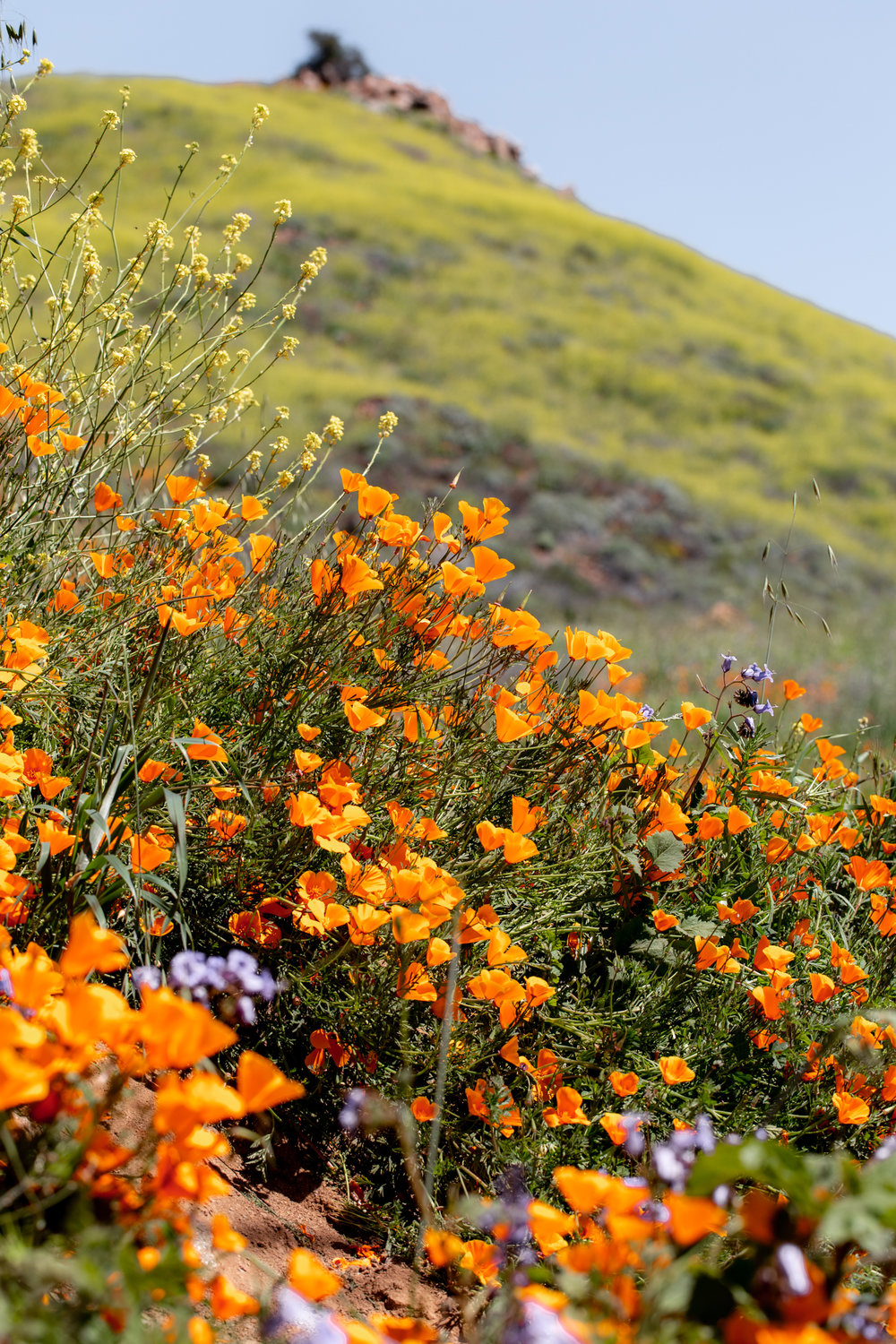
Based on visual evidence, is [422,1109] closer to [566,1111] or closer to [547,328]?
[566,1111]

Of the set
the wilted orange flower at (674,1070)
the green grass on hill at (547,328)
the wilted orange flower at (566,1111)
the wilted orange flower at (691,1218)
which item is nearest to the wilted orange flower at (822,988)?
the wilted orange flower at (674,1070)

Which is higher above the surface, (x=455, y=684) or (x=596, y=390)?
(x=596, y=390)

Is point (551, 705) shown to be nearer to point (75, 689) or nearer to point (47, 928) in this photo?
point (75, 689)

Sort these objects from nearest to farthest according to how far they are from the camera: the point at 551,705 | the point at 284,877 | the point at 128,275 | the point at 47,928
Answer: the point at 47,928 < the point at 284,877 < the point at 128,275 < the point at 551,705

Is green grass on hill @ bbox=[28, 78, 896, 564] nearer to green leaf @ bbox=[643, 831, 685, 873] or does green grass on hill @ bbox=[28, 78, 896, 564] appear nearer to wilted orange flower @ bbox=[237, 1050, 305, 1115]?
green leaf @ bbox=[643, 831, 685, 873]

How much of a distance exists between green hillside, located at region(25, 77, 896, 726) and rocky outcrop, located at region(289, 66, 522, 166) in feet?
31.9

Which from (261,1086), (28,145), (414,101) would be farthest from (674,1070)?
(414,101)

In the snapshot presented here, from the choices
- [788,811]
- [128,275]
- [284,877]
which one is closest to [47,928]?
[284,877]

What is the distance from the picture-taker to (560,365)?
23.9 m

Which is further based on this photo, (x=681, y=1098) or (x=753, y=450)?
(x=753, y=450)

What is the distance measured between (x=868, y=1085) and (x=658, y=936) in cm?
41

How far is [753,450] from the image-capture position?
2261 centimetres

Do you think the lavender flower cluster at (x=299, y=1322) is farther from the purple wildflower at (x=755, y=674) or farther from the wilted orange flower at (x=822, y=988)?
the purple wildflower at (x=755, y=674)

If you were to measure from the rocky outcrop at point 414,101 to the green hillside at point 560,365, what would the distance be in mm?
9732
